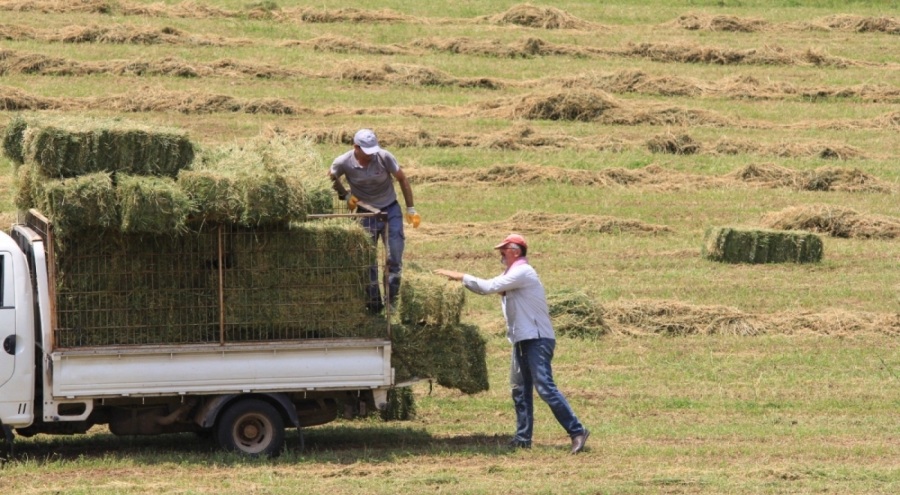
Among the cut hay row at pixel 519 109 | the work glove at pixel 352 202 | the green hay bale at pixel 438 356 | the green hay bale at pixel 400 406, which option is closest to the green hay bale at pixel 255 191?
the work glove at pixel 352 202

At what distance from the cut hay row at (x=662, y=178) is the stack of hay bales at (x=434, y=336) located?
1314 cm

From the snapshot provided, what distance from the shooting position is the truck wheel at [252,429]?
44.1ft

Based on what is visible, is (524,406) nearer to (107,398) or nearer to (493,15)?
(107,398)

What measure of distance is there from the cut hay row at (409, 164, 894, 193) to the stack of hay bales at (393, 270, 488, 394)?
13142mm

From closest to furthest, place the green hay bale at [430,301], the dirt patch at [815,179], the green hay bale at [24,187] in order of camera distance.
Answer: the green hay bale at [24,187], the green hay bale at [430,301], the dirt patch at [815,179]

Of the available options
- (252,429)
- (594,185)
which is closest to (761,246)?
(594,185)

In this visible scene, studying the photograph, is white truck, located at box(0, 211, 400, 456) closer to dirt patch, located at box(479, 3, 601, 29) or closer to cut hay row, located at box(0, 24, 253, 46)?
cut hay row, located at box(0, 24, 253, 46)

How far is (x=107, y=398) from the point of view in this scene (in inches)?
516

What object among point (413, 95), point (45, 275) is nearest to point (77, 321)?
point (45, 275)

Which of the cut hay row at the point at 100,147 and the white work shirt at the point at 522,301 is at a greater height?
the cut hay row at the point at 100,147

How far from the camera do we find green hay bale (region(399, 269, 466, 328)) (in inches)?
547

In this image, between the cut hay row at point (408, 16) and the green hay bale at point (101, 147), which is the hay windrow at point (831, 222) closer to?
the green hay bale at point (101, 147)

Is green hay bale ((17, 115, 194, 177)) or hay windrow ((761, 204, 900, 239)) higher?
green hay bale ((17, 115, 194, 177))

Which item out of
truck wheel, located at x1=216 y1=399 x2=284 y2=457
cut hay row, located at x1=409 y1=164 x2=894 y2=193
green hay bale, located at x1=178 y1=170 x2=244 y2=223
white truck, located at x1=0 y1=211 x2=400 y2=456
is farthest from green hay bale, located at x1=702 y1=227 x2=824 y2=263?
green hay bale, located at x1=178 y1=170 x2=244 y2=223
